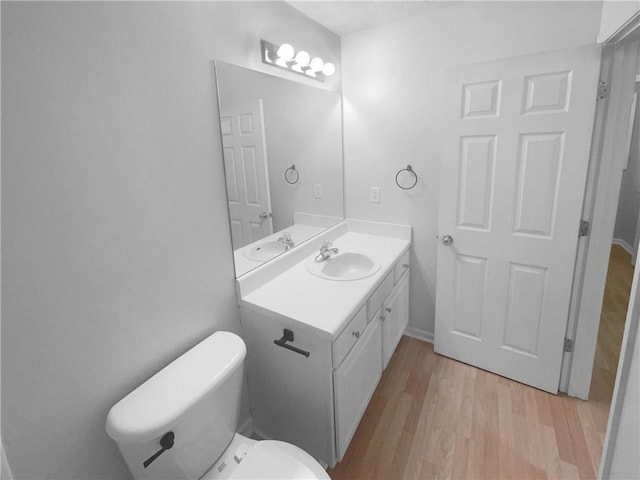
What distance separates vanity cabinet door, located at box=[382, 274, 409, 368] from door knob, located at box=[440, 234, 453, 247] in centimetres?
35

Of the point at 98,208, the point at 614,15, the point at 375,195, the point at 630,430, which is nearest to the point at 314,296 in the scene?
the point at 98,208

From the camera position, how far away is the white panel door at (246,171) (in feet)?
4.51

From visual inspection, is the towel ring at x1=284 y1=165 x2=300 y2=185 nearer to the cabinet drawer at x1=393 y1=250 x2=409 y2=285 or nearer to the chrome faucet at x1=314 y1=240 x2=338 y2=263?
the chrome faucet at x1=314 y1=240 x2=338 y2=263

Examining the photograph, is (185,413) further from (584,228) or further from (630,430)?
(584,228)

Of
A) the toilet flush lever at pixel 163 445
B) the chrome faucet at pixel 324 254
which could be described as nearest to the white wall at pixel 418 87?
the chrome faucet at pixel 324 254

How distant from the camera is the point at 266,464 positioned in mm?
1094

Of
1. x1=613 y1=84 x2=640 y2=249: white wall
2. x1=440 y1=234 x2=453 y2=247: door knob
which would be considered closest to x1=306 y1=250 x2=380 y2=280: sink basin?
x1=440 y1=234 x2=453 y2=247: door knob

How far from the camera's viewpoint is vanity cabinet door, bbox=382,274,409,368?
1.82 metres

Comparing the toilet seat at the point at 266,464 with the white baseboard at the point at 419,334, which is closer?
the toilet seat at the point at 266,464

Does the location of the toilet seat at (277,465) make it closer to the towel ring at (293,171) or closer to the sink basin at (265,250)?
the sink basin at (265,250)

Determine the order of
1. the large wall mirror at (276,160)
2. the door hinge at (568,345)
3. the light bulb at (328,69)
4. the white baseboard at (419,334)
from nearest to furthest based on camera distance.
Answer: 1. the large wall mirror at (276,160)
2. the door hinge at (568,345)
3. the light bulb at (328,69)
4. the white baseboard at (419,334)

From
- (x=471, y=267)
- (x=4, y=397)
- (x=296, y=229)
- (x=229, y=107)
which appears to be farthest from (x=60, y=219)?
(x=471, y=267)

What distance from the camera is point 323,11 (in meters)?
1.74

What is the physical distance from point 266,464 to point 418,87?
2069 millimetres
